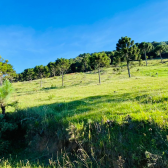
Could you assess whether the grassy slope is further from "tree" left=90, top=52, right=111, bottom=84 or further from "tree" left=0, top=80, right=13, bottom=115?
"tree" left=90, top=52, right=111, bottom=84

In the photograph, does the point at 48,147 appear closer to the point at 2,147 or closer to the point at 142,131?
the point at 2,147

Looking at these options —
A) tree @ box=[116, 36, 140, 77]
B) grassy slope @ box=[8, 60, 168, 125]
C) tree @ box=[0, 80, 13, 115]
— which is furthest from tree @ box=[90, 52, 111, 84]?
tree @ box=[0, 80, 13, 115]

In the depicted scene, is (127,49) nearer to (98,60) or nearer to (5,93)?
(98,60)

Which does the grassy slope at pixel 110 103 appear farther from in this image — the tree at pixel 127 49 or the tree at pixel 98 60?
the tree at pixel 127 49

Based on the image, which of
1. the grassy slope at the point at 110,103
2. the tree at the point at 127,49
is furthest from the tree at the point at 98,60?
the grassy slope at the point at 110,103

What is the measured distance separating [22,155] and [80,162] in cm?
263

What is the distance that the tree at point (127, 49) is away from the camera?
1352 inches

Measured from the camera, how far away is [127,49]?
3434 centimetres

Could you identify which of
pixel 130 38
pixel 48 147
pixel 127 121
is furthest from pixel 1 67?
pixel 130 38

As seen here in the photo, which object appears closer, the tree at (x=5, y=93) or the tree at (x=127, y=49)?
the tree at (x=5, y=93)

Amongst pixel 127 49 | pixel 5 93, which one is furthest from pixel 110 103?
pixel 127 49

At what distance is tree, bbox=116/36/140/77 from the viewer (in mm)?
34344

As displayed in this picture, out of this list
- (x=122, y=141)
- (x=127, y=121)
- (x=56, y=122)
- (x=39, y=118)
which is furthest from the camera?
(x=39, y=118)

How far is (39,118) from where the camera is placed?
5840 mm
